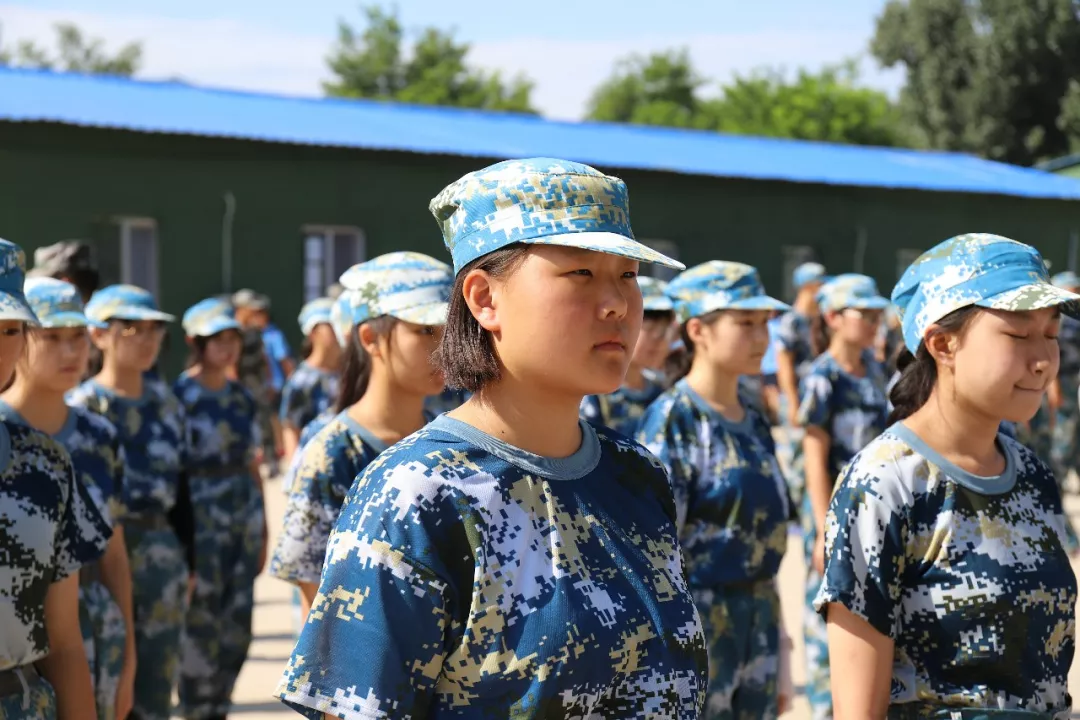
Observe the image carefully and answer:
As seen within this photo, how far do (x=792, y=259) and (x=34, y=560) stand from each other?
72.1 feet

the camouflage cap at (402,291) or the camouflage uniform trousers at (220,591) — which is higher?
the camouflage cap at (402,291)

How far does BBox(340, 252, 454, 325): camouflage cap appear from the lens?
13.8 ft

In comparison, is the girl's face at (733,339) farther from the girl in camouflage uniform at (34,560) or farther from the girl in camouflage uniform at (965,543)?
the girl in camouflage uniform at (34,560)

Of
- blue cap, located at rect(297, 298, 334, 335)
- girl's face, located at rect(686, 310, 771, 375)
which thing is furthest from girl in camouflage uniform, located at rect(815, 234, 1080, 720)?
blue cap, located at rect(297, 298, 334, 335)

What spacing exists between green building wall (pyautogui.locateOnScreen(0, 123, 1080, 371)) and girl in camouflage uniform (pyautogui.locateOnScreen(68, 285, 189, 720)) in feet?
39.7

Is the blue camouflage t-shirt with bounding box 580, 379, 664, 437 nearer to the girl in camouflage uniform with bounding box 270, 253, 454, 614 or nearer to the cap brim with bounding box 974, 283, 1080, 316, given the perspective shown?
the girl in camouflage uniform with bounding box 270, 253, 454, 614

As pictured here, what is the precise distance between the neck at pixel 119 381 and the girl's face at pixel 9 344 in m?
2.99

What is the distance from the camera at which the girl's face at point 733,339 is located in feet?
17.8

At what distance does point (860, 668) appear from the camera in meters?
2.98

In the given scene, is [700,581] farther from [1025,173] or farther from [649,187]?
[1025,173]

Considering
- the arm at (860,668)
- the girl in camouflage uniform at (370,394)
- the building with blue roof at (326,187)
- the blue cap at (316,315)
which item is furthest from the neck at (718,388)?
the building with blue roof at (326,187)

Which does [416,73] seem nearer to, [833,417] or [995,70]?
[995,70]

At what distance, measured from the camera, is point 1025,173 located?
2959 cm

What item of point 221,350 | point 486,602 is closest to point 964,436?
point 486,602
